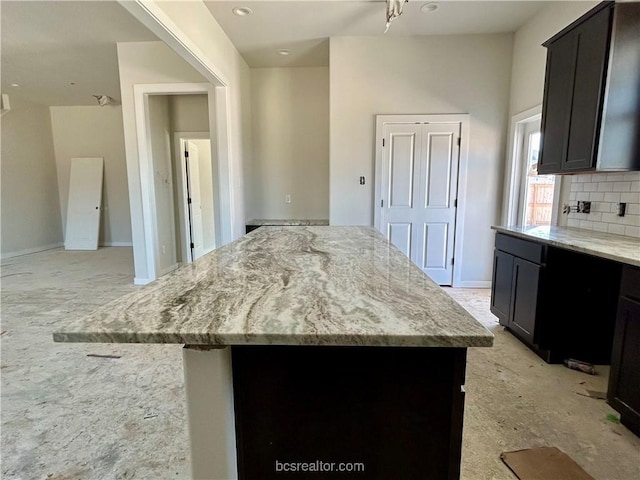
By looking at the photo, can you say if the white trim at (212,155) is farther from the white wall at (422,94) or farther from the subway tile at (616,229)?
the subway tile at (616,229)

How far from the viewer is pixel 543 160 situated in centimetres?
280

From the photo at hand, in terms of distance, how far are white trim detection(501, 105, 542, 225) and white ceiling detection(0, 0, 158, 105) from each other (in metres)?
4.23

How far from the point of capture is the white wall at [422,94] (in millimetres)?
3867

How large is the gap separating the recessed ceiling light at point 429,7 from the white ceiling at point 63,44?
2873 millimetres

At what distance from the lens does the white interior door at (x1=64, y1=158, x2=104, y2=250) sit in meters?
6.79

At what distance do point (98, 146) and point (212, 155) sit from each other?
458 cm

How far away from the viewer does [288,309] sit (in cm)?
84

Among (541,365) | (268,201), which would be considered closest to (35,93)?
(268,201)

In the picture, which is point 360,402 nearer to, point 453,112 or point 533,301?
point 533,301

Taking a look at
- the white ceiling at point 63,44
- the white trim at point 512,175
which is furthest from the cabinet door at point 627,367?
the white ceiling at point 63,44

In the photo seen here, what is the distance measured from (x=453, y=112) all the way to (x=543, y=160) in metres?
1.46

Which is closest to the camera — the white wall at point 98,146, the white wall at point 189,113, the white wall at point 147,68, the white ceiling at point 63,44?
the white ceiling at point 63,44

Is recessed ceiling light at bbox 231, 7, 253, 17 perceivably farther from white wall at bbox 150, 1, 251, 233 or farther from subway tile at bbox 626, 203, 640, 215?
subway tile at bbox 626, 203, 640, 215

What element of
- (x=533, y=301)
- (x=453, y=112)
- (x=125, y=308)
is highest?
(x=453, y=112)
